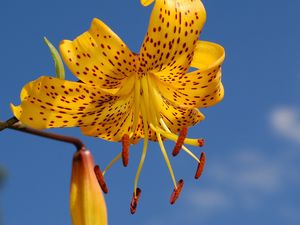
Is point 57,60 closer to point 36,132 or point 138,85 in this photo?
point 36,132

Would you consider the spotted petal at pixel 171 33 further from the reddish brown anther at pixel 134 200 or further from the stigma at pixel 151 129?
the reddish brown anther at pixel 134 200

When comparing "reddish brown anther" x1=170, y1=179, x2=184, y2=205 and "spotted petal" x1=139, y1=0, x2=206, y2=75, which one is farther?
"reddish brown anther" x1=170, y1=179, x2=184, y2=205

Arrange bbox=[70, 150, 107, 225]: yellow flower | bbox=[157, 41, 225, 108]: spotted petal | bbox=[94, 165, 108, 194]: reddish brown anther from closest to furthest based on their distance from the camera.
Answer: bbox=[70, 150, 107, 225]: yellow flower, bbox=[94, 165, 108, 194]: reddish brown anther, bbox=[157, 41, 225, 108]: spotted petal

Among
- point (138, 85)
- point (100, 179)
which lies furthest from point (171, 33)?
point (100, 179)

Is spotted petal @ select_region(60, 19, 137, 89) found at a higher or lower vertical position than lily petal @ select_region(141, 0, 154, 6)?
lower

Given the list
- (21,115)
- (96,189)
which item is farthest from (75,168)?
(21,115)

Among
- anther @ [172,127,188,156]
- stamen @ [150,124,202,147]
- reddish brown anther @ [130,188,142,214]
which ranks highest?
anther @ [172,127,188,156]

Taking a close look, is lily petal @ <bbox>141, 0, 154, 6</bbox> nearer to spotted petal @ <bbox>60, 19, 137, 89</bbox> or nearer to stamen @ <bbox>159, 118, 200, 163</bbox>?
spotted petal @ <bbox>60, 19, 137, 89</bbox>

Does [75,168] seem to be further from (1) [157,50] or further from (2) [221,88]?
(2) [221,88]

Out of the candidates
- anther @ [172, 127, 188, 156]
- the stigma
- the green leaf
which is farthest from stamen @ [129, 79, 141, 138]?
the green leaf

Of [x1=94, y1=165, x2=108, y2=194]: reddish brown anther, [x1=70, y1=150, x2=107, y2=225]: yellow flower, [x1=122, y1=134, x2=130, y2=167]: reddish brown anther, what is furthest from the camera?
[x1=122, y1=134, x2=130, y2=167]: reddish brown anther
